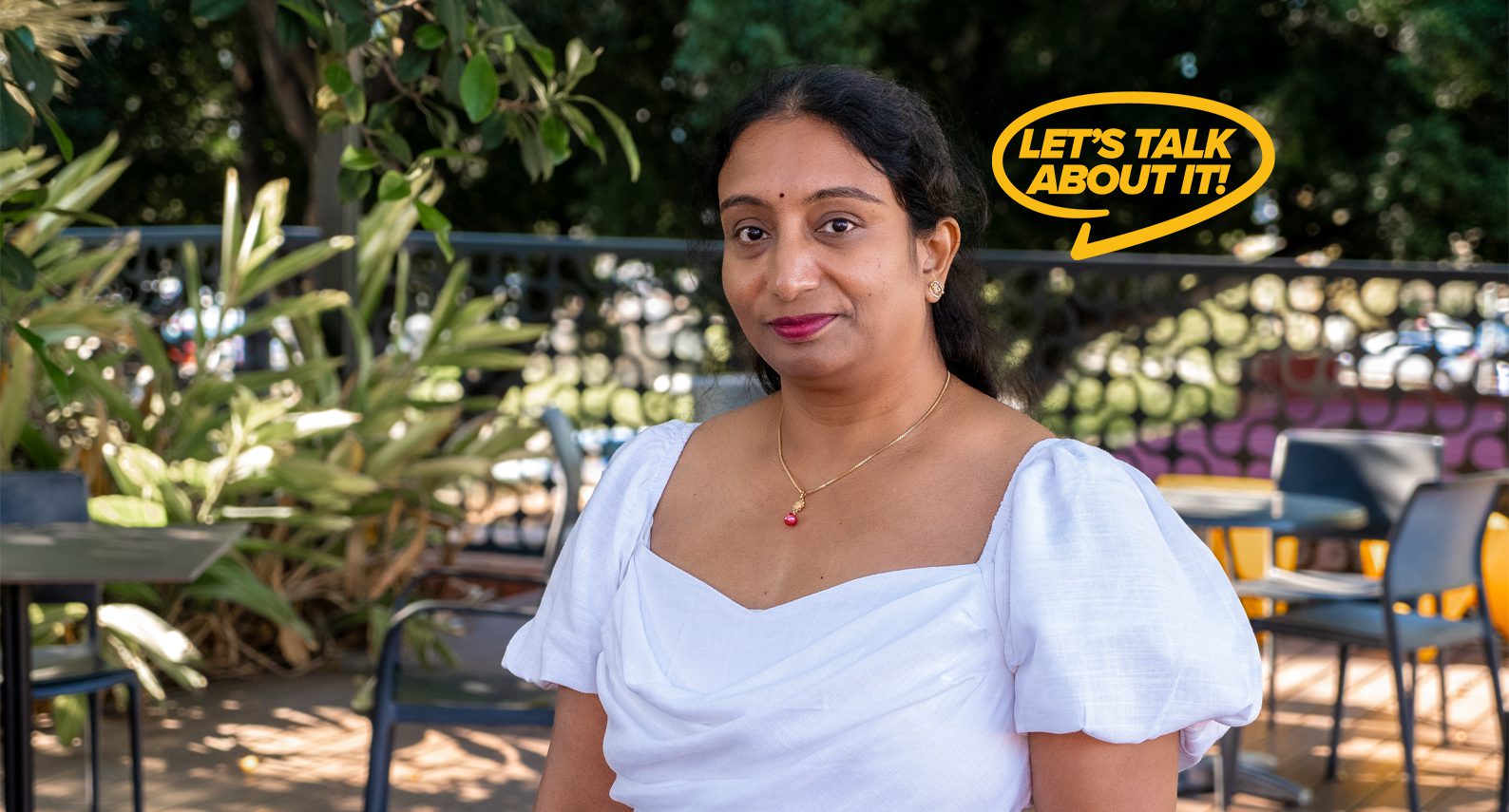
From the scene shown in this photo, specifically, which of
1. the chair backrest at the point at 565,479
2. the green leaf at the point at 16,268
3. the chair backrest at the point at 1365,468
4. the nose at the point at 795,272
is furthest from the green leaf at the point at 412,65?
the chair backrest at the point at 1365,468

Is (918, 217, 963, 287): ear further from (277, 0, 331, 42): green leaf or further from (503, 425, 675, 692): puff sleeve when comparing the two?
(277, 0, 331, 42): green leaf

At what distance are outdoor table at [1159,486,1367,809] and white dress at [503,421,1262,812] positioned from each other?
2698 millimetres

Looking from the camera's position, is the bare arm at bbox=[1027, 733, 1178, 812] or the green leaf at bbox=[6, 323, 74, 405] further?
the green leaf at bbox=[6, 323, 74, 405]

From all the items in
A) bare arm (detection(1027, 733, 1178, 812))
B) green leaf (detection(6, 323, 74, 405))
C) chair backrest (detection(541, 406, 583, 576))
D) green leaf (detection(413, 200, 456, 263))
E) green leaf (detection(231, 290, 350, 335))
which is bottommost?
chair backrest (detection(541, 406, 583, 576))

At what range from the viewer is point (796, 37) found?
36.1 feet

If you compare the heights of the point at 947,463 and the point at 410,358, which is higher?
the point at 947,463

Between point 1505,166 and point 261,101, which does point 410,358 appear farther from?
point 261,101

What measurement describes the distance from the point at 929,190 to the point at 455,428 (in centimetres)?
468

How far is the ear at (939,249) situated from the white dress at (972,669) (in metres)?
0.24

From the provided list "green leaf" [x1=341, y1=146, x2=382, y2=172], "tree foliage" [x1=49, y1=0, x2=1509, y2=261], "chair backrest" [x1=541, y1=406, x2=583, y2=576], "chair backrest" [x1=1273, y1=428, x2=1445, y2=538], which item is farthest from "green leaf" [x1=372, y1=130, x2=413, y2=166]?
"tree foliage" [x1=49, y1=0, x2=1509, y2=261]

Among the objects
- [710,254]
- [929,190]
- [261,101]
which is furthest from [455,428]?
[261,101]

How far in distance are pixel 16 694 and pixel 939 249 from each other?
242 centimetres

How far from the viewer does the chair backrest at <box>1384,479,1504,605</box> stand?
4156 mm

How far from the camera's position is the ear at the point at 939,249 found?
1.75 m
